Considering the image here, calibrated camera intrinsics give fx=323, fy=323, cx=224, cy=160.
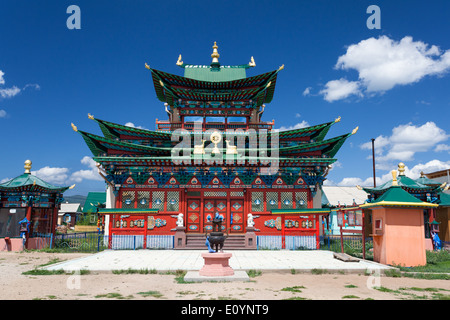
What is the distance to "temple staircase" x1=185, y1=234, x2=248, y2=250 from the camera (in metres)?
19.5

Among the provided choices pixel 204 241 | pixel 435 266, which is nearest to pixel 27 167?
pixel 204 241

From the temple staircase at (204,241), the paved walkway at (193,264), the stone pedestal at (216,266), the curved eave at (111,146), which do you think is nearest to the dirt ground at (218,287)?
the paved walkway at (193,264)

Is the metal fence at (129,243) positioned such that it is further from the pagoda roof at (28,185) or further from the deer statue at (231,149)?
the deer statue at (231,149)

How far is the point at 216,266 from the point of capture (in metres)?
11.1

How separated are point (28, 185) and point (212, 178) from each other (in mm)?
11375

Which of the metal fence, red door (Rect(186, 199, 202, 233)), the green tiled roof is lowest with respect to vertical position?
the metal fence

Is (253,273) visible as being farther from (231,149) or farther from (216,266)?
(231,149)

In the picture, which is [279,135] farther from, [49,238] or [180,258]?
[49,238]

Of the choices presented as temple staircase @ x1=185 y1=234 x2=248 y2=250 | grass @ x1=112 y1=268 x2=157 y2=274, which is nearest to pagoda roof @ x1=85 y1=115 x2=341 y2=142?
temple staircase @ x1=185 y1=234 x2=248 y2=250

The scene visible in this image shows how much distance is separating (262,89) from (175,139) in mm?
7481

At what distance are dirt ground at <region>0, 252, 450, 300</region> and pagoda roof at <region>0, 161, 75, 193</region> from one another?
846cm

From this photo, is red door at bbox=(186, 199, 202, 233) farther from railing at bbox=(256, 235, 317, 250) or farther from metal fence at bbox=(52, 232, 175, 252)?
railing at bbox=(256, 235, 317, 250)
